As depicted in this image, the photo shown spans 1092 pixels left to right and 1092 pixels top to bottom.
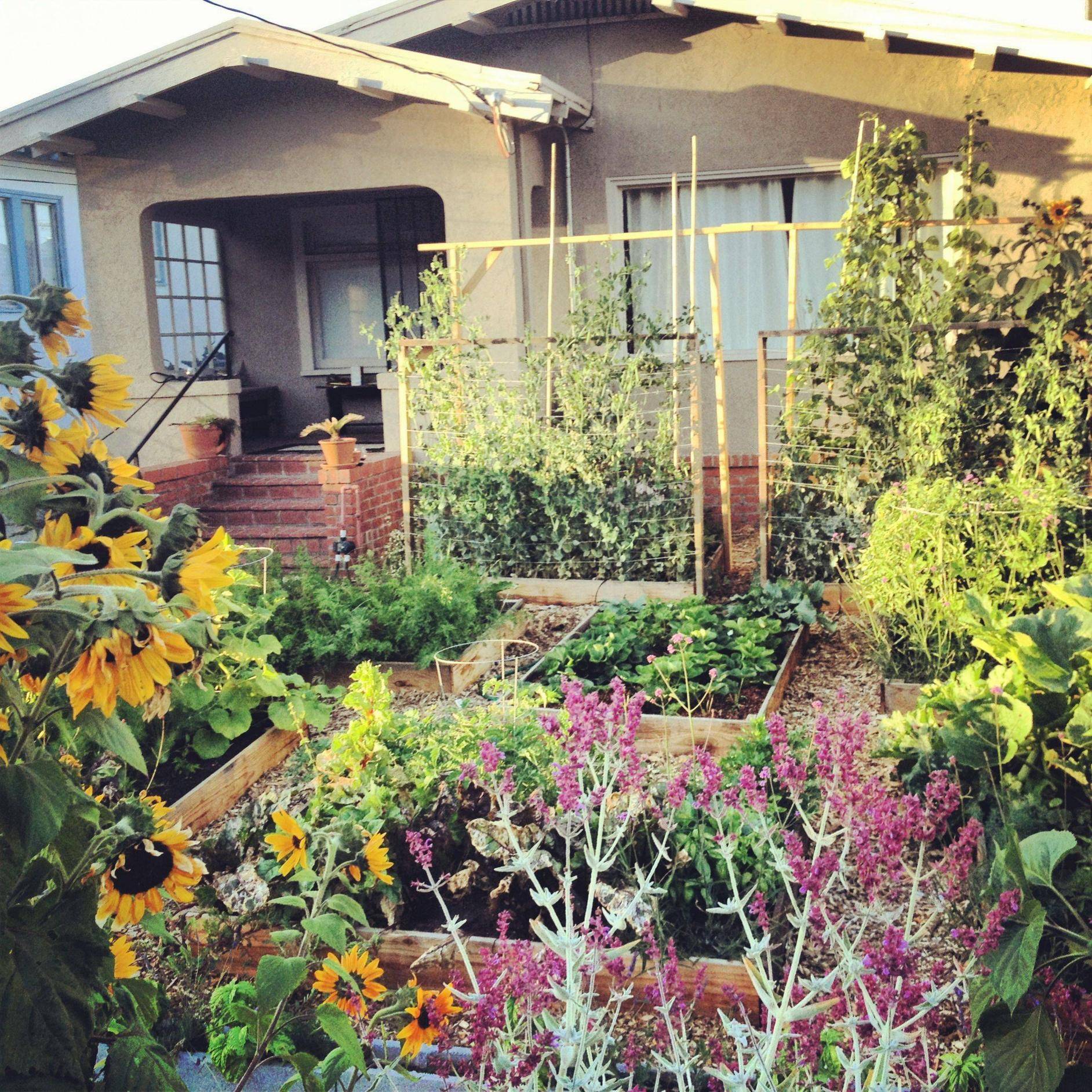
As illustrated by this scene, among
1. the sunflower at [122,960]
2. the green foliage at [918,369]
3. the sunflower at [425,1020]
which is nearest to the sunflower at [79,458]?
the sunflower at [122,960]

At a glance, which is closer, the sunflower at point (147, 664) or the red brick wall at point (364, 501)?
the sunflower at point (147, 664)

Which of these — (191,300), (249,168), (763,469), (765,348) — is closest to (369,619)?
(763,469)

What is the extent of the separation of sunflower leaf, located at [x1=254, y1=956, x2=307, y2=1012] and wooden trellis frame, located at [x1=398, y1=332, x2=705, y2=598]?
17.2 ft

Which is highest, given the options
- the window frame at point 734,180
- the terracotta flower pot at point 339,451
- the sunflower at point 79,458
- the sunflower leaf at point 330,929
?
the window frame at point 734,180

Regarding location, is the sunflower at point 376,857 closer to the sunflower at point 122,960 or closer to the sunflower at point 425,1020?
the sunflower at point 425,1020

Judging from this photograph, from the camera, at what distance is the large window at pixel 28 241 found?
17312mm

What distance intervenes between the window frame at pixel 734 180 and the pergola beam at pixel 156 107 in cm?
340

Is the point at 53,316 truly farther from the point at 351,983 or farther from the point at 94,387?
the point at 351,983

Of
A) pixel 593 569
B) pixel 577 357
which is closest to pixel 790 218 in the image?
pixel 577 357

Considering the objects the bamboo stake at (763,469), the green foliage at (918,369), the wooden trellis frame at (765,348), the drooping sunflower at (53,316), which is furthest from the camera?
the bamboo stake at (763,469)

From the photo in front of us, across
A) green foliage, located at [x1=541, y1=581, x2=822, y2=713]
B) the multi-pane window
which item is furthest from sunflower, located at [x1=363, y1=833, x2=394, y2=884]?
the multi-pane window

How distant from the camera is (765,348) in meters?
7.05

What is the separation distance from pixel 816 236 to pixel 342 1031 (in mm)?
8668

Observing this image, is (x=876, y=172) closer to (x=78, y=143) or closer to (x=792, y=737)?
(x=792, y=737)
